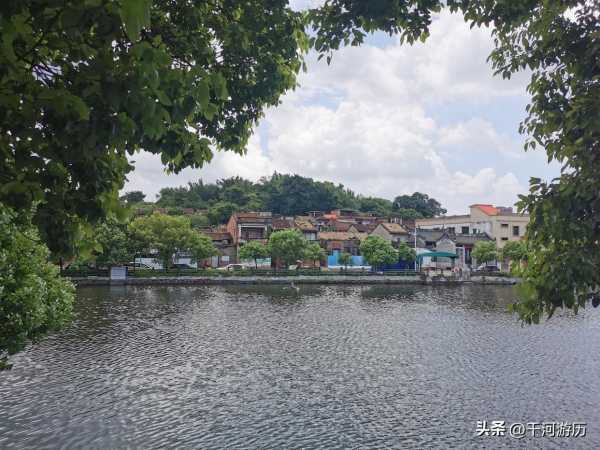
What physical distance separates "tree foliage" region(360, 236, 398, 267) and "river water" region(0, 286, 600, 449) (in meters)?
28.6

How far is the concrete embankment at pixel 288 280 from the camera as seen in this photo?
4790 centimetres

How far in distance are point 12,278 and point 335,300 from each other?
3119cm

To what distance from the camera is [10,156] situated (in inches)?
155

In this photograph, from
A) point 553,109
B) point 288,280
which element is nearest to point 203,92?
point 553,109

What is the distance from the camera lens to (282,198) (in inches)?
4033

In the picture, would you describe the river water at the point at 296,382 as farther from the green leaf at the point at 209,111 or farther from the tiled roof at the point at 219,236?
the tiled roof at the point at 219,236

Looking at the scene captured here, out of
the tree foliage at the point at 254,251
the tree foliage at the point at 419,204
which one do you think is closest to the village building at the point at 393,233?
the tree foliage at the point at 254,251

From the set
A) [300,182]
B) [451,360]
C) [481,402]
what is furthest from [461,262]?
[481,402]

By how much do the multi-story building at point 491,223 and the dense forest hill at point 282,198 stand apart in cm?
2121

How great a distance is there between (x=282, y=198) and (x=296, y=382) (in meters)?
87.0

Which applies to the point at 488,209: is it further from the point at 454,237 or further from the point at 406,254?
the point at 406,254

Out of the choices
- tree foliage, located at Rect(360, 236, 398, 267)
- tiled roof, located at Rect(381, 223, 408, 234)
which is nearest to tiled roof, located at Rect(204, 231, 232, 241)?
tree foliage, located at Rect(360, 236, 398, 267)

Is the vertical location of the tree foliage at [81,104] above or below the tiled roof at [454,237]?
below

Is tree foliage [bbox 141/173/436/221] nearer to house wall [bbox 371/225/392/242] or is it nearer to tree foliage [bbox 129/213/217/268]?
house wall [bbox 371/225/392/242]
